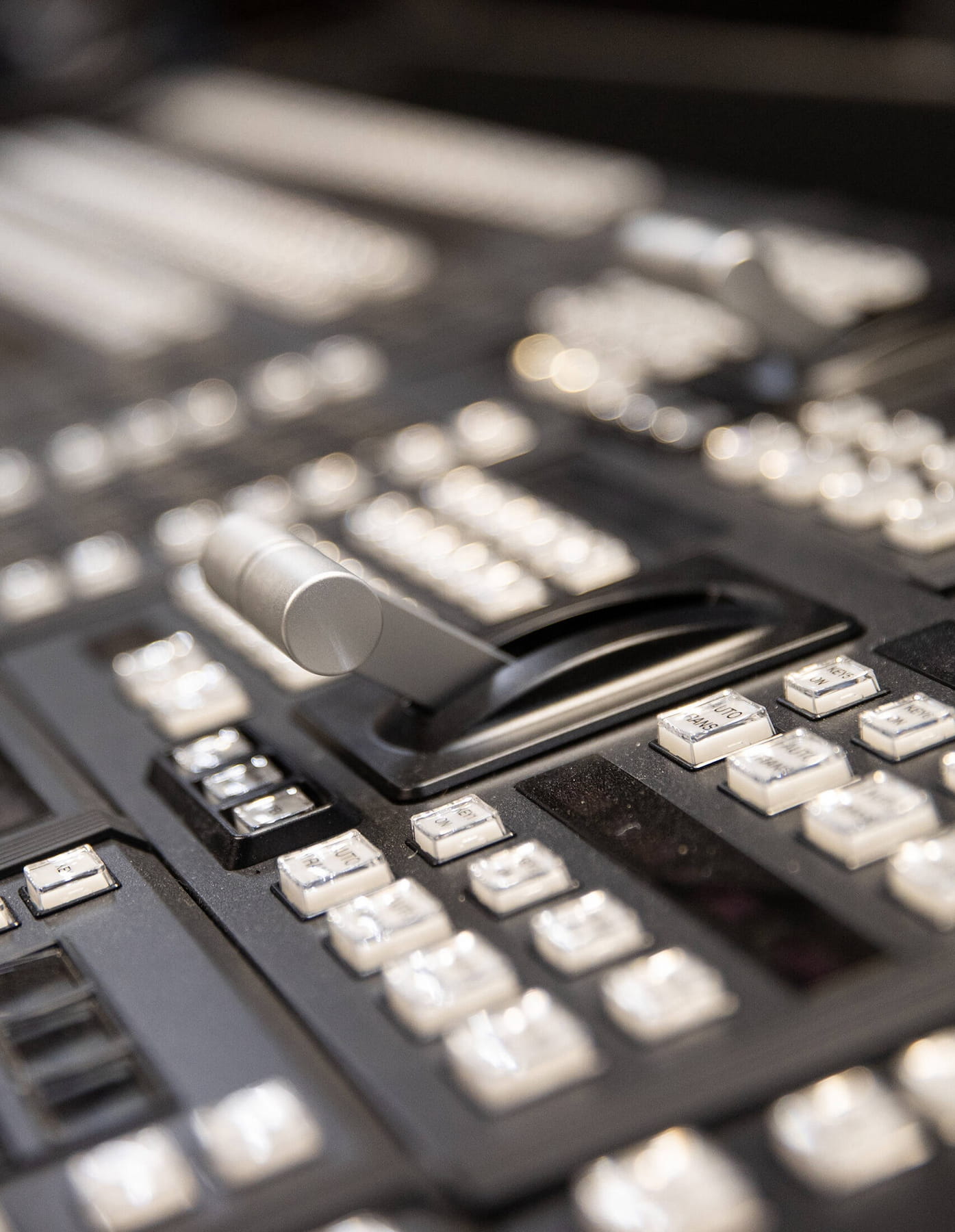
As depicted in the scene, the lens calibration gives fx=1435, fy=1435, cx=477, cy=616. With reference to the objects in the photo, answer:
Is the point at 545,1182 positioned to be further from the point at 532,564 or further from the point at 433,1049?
the point at 532,564

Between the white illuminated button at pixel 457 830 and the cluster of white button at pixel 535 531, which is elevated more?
the cluster of white button at pixel 535 531

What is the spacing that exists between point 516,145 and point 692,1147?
4.87 ft

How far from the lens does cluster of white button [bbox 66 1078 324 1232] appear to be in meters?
0.39

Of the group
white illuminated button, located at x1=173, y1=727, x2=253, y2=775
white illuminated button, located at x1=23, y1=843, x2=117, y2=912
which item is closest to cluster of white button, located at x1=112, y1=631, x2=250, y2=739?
white illuminated button, located at x1=173, y1=727, x2=253, y2=775

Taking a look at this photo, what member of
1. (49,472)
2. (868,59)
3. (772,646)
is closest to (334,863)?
(772,646)

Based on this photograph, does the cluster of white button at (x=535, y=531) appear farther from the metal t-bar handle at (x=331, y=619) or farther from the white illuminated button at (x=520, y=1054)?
the white illuminated button at (x=520, y=1054)

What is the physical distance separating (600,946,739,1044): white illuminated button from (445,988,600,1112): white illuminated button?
13mm

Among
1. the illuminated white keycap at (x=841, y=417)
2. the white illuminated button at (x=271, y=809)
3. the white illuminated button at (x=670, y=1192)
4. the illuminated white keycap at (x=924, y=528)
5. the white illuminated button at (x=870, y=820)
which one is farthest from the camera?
the illuminated white keycap at (x=841, y=417)

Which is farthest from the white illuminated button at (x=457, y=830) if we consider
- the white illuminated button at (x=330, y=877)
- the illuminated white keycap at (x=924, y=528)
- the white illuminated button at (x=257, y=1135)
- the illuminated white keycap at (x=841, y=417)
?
the illuminated white keycap at (x=841, y=417)

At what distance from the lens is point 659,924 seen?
46 cm

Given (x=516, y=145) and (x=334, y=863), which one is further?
(x=516, y=145)

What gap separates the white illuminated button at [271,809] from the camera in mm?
577

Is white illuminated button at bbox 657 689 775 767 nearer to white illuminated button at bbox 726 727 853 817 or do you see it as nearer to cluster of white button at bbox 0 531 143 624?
white illuminated button at bbox 726 727 853 817

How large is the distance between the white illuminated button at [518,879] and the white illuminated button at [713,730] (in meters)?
0.08
